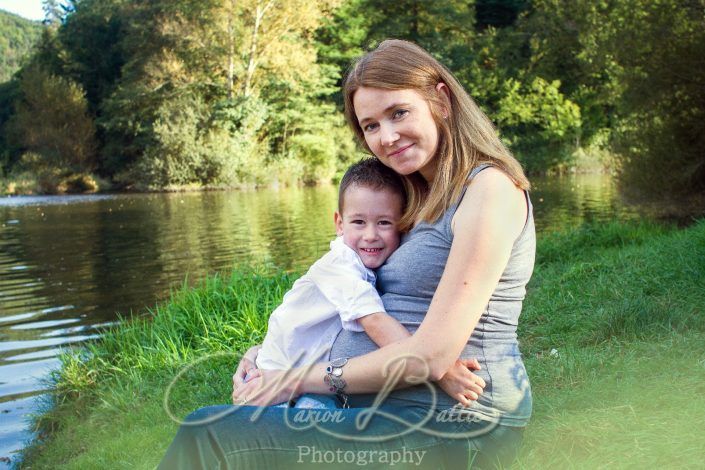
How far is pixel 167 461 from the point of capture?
190 cm

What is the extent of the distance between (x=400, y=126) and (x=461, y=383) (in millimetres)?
784

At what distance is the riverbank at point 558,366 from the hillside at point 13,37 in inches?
3074

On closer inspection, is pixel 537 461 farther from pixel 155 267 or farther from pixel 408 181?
pixel 155 267

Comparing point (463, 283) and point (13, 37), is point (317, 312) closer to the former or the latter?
point (463, 283)

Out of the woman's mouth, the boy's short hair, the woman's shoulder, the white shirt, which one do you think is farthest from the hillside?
the woman's shoulder

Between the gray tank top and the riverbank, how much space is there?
1.52 ft

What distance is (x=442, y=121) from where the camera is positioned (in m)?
2.24

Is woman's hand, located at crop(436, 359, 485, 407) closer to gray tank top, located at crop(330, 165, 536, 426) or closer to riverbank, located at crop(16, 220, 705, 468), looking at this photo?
gray tank top, located at crop(330, 165, 536, 426)

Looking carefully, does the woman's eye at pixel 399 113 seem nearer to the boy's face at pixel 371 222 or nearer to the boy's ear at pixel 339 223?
the boy's face at pixel 371 222

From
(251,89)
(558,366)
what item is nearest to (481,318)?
(558,366)

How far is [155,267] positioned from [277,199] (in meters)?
13.4

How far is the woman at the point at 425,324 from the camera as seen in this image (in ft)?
6.29

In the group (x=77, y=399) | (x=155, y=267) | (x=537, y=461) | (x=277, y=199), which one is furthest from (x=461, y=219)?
(x=277, y=199)

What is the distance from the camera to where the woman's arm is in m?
1.92
